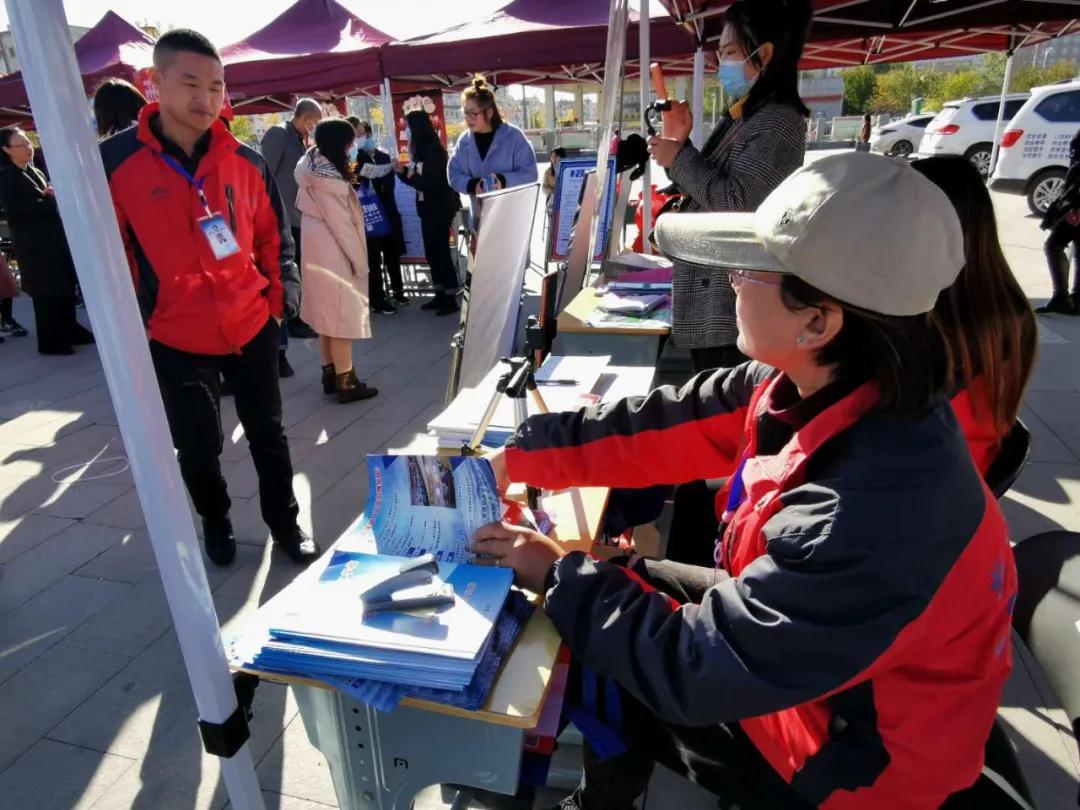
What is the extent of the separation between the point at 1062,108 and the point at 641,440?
1162 cm

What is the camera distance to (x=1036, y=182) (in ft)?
32.9

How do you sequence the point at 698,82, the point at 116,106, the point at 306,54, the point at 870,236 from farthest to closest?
1. the point at 306,54
2. the point at 698,82
3. the point at 116,106
4. the point at 870,236

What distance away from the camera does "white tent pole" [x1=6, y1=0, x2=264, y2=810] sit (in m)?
0.83

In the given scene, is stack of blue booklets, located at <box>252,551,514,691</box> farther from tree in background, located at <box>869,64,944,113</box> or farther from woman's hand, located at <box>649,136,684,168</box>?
tree in background, located at <box>869,64,944,113</box>

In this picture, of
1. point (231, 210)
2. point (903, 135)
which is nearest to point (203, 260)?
point (231, 210)

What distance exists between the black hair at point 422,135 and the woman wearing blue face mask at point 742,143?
452 centimetres

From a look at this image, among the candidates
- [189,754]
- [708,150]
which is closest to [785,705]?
[189,754]

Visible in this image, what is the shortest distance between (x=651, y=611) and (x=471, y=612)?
0.92 ft

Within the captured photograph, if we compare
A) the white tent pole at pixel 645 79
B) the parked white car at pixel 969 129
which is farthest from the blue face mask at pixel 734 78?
the parked white car at pixel 969 129

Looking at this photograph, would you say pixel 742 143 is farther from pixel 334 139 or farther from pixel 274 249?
pixel 334 139

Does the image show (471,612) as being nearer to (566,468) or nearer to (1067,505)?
(566,468)

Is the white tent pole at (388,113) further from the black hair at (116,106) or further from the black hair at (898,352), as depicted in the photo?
the black hair at (898,352)

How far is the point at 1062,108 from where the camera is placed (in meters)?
9.86

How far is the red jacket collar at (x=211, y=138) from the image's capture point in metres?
2.21
